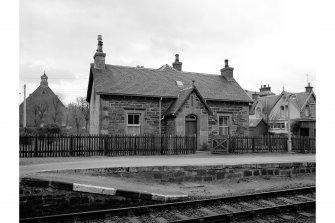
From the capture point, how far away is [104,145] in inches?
627

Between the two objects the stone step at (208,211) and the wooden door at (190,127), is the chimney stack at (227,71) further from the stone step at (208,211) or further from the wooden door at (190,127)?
the stone step at (208,211)

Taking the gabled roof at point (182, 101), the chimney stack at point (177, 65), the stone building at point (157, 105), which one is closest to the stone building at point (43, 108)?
the chimney stack at point (177, 65)

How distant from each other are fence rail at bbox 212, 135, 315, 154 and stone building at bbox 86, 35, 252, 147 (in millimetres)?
2556

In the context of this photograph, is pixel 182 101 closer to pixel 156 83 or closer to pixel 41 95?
pixel 156 83

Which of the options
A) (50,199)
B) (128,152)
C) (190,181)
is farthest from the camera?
(128,152)

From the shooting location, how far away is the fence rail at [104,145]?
1447cm

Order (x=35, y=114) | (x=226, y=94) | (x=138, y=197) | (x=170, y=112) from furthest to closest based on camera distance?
1. (x=35, y=114)
2. (x=226, y=94)
3. (x=170, y=112)
4. (x=138, y=197)

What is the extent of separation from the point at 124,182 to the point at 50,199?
2.62 meters

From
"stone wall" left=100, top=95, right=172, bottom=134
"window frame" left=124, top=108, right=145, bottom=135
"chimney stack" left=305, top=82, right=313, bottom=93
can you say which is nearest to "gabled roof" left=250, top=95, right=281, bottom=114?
"chimney stack" left=305, top=82, right=313, bottom=93

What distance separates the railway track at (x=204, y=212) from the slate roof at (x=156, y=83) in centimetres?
1295

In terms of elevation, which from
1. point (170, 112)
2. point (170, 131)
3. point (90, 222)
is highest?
point (170, 112)

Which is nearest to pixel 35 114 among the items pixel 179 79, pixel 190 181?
pixel 179 79

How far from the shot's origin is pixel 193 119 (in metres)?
20.5

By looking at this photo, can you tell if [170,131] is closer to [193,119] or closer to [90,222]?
[193,119]
